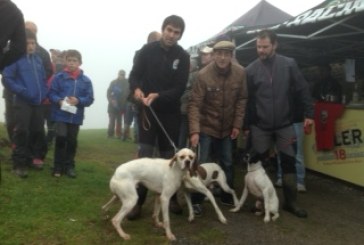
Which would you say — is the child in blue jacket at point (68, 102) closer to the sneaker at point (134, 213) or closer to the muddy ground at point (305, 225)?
the sneaker at point (134, 213)

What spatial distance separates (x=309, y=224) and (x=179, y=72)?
238cm

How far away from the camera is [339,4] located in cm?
674

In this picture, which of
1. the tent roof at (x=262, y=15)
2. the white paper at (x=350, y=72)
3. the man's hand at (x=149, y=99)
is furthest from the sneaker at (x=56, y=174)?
the tent roof at (x=262, y=15)

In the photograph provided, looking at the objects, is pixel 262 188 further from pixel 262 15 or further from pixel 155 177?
pixel 262 15

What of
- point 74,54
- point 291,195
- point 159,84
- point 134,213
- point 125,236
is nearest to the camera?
point 125,236

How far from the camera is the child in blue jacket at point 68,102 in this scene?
6.79 m

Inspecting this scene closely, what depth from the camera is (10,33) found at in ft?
11.8

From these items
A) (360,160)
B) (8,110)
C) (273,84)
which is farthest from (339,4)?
(8,110)

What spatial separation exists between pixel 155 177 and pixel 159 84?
3.71ft

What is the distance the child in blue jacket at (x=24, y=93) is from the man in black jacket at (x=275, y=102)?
3.00 meters

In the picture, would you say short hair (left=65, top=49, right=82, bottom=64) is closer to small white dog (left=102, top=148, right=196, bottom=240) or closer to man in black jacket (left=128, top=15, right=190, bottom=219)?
man in black jacket (left=128, top=15, right=190, bottom=219)

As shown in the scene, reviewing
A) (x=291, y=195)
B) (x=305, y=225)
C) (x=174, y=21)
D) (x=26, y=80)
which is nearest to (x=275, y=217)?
(x=305, y=225)

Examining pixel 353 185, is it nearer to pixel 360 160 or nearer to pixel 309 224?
pixel 360 160

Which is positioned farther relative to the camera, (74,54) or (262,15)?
(262,15)
